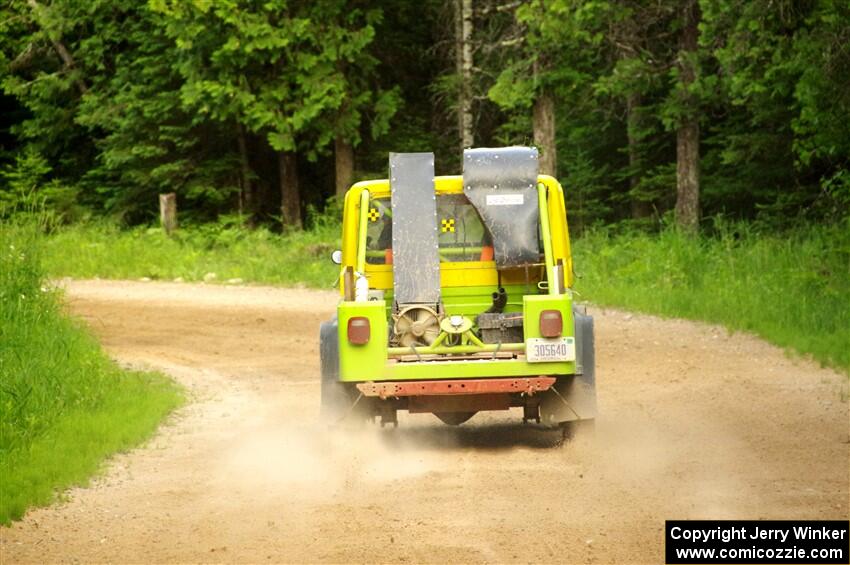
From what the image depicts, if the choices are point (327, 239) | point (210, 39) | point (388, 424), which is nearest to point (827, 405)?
point (388, 424)

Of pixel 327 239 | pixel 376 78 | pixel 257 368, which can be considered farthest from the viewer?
pixel 376 78

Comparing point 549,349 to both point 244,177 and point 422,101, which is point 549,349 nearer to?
point 244,177

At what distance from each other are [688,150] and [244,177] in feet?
37.6

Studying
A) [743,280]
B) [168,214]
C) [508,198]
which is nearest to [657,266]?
[743,280]

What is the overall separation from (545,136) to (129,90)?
1216 centimetres

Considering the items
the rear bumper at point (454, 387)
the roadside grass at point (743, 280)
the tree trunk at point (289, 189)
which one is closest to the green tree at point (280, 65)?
the tree trunk at point (289, 189)

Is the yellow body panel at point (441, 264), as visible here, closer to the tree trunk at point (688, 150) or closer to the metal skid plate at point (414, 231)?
the metal skid plate at point (414, 231)

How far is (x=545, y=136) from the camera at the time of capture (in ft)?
87.6

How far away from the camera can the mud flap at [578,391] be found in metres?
10.7

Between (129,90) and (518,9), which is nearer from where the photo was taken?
(518,9)

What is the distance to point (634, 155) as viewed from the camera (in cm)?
3005

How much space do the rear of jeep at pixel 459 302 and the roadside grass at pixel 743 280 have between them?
4717 millimetres

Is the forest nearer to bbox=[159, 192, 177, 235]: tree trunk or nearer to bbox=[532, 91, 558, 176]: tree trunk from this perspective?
bbox=[532, 91, 558, 176]: tree trunk

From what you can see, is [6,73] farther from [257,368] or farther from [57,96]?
[257,368]
